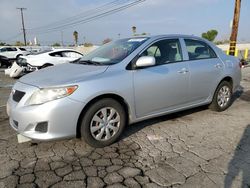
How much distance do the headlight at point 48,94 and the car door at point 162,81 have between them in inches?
41.5

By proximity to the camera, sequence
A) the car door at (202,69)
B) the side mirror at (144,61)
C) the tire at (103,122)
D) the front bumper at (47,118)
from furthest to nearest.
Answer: the car door at (202,69) → the side mirror at (144,61) → the tire at (103,122) → the front bumper at (47,118)

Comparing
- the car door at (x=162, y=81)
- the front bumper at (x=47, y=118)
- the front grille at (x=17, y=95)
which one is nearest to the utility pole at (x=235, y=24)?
the car door at (x=162, y=81)

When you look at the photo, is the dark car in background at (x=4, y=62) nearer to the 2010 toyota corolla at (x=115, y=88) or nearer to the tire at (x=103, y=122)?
the 2010 toyota corolla at (x=115, y=88)

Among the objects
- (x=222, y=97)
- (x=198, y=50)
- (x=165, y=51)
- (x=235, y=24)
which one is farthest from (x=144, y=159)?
(x=235, y=24)

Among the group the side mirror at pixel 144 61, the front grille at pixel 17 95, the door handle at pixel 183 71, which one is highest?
the side mirror at pixel 144 61

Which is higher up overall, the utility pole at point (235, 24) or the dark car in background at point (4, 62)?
the utility pole at point (235, 24)

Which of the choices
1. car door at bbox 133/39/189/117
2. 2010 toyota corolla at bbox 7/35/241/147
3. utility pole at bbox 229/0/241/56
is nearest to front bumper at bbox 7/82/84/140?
2010 toyota corolla at bbox 7/35/241/147

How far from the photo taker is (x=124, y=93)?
3.51 metres

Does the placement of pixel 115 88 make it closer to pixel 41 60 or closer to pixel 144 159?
pixel 144 159

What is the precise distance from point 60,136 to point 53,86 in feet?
2.17

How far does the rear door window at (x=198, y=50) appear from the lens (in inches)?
177

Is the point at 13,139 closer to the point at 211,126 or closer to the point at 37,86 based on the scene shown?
the point at 37,86

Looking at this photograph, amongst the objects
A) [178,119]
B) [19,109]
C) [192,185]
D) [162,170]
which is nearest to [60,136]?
[19,109]

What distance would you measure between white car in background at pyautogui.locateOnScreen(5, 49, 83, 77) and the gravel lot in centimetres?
687
